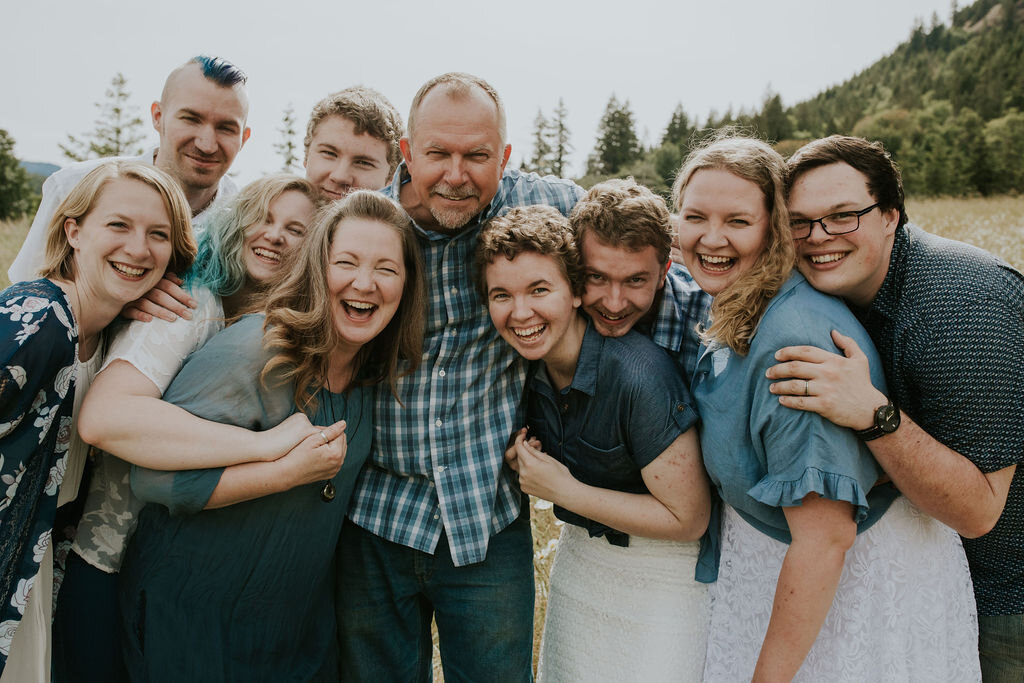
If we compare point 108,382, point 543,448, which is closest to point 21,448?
point 108,382

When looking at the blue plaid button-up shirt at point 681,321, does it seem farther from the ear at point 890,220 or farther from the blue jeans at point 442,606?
the blue jeans at point 442,606

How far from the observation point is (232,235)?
3119mm

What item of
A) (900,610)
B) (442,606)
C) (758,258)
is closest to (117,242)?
(442,606)

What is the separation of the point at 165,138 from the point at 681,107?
A: 79.2m

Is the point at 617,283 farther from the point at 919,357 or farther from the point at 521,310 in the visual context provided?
the point at 919,357

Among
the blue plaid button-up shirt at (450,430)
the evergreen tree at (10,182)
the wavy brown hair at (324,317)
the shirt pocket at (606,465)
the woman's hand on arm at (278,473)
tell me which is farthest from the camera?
the evergreen tree at (10,182)

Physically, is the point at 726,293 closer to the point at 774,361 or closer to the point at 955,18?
the point at 774,361

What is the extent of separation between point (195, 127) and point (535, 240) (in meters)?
2.80

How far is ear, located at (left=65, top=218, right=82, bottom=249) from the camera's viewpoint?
104 inches

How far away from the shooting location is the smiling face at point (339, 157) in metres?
4.21

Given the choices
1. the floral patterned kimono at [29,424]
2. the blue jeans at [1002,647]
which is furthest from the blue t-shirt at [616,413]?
the floral patterned kimono at [29,424]

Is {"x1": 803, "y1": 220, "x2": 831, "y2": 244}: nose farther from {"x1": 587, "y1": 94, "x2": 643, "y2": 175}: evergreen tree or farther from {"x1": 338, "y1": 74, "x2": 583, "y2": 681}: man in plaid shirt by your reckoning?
{"x1": 587, "y1": 94, "x2": 643, "y2": 175}: evergreen tree

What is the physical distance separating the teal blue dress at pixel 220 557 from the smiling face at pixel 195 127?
2.10 metres

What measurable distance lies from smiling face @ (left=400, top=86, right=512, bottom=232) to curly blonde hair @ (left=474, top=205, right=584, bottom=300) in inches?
10.4
